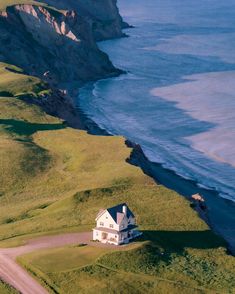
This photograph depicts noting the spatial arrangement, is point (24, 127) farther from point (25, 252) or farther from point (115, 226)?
point (115, 226)

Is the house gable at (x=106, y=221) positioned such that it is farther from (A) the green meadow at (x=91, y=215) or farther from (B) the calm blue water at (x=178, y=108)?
(B) the calm blue water at (x=178, y=108)

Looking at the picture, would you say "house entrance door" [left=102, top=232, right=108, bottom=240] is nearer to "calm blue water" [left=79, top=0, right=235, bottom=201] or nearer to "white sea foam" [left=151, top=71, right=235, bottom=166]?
"calm blue water" [left=79, top=0, right=235, bottom=201]

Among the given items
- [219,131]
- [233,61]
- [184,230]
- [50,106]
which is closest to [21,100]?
[50,106]

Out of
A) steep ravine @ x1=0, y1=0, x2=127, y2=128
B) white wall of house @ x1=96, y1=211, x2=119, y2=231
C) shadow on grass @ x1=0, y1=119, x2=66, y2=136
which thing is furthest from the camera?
steep ravine @ x1=0, y1=0, x2=127, y2=128

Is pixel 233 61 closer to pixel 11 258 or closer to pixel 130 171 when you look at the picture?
pixel 130 171

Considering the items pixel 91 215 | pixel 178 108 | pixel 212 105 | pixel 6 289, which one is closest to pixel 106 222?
pixel 91 215

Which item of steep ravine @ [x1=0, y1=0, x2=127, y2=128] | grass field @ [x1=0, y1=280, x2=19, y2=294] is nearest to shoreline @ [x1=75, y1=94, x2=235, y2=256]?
grass field @ [x1=0, y1=280, x2=19, y2=294]
